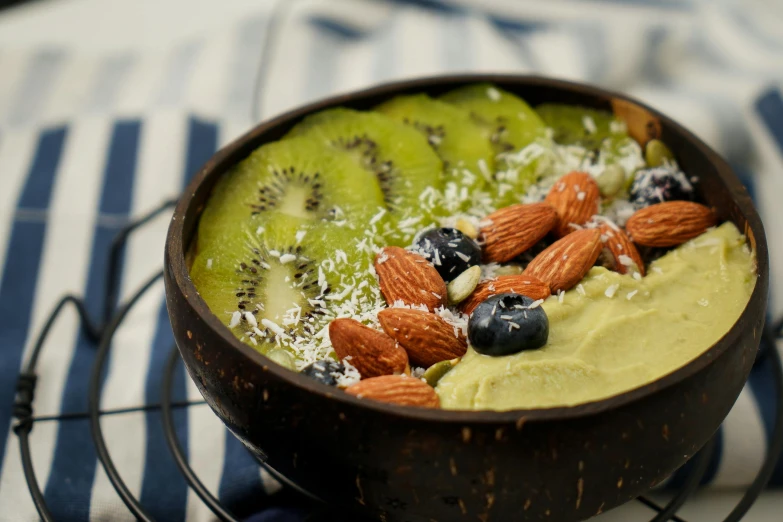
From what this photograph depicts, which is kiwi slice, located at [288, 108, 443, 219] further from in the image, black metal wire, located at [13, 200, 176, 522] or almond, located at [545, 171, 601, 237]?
black metal wire, located at [13, 200, 176, 522]

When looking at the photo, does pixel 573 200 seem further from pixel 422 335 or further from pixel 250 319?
pixel 250 319

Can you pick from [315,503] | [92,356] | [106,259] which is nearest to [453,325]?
[315,503]

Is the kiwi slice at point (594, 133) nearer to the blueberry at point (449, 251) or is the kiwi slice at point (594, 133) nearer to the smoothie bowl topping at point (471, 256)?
the smoothie bowl topping at point (471, 256)

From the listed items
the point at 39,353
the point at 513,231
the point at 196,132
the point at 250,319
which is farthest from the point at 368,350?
the point at 196,132

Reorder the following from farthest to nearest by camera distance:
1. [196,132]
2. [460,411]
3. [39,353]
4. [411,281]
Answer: [196,132]
[39,353]
[411,281]
[460,411]

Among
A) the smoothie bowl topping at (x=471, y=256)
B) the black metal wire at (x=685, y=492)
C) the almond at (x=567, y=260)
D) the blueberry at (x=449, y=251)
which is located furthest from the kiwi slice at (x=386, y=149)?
the black metal wire at (x=685, y=492)

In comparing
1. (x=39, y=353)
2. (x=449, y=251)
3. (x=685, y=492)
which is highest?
(x=449, y=251)
